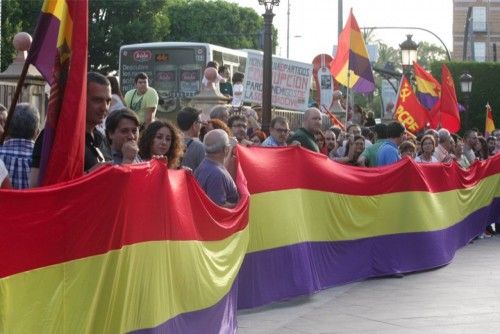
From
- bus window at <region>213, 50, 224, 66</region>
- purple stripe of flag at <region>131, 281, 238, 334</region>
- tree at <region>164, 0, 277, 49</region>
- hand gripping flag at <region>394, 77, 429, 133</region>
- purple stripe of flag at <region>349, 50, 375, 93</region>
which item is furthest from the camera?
tree at <region>164, 0, 277, 49</region>

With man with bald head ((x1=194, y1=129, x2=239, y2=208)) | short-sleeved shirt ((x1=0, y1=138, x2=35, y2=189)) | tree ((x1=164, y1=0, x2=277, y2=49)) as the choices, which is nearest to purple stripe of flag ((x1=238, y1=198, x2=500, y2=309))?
man with bald head ((x1=194, y1=129, x2=239, y2=208))

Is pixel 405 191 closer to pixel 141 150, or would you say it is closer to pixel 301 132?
pixel 301 132

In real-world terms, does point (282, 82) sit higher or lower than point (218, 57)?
lower

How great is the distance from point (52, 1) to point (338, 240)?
6963 millimetres

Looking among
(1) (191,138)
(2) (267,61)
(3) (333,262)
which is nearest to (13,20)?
(2) (267,61)

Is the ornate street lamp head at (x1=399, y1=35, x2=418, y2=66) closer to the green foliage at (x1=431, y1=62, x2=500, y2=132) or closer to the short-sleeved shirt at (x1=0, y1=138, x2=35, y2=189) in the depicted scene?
the green foliage at (x1=431, y1=62, x2=500, y2=132)

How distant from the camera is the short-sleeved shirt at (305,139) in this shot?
12.6 meters

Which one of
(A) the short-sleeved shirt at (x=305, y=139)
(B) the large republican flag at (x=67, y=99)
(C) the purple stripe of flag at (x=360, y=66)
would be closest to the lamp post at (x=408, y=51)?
(C) the purple stripe of flag at (x=360, y=66)

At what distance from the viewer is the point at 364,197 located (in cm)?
1323

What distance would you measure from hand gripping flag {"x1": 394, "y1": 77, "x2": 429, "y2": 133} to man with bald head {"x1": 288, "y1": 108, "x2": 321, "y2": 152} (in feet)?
33.8

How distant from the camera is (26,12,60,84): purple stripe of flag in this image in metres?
6.11

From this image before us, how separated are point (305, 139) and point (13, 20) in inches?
2041

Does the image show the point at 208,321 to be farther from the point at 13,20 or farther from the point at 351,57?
the point at 13,20

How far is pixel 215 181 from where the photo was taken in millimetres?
9516
